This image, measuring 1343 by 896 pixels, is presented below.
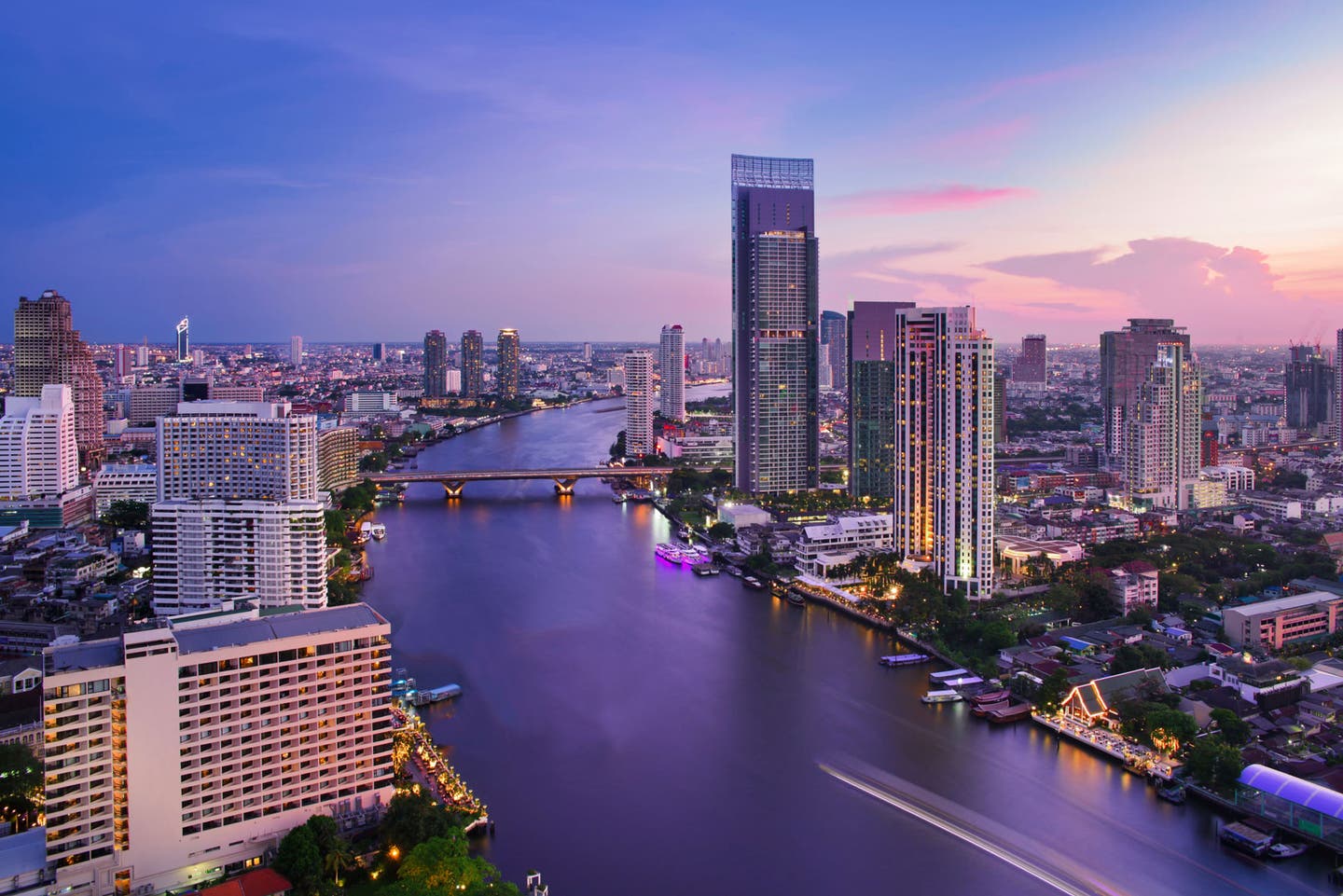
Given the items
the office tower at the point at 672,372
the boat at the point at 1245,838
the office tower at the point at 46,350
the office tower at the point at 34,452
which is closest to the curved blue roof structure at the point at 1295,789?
the boat at the point at 1245,838

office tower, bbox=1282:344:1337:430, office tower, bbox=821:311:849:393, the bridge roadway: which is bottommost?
the bridge roadway

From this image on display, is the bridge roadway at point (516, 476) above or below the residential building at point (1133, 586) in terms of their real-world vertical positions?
above

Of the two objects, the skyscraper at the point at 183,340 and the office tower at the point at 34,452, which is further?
the skyscraper at the point at 183,340

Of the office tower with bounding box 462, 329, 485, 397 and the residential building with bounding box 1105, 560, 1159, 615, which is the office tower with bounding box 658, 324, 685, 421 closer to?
the office tower with bounding box 462, 329, 485, 397

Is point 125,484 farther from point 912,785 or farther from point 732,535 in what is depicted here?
point 912,785

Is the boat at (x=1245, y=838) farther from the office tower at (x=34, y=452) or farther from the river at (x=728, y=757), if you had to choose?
the office tower at (x=34, y=452)

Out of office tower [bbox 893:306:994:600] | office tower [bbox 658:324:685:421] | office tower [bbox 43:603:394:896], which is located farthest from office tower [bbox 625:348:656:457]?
→ office tower [bbox 43:603:394:896]
